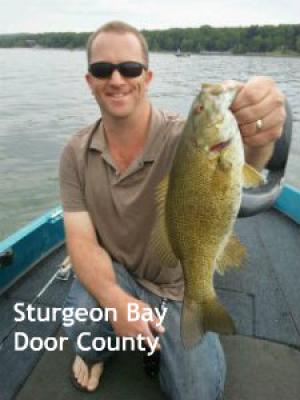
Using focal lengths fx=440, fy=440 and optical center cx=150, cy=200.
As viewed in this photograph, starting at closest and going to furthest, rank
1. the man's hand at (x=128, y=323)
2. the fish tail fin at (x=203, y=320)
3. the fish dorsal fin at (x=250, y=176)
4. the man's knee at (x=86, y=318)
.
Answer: the fish dorsal fin at (x=250, y=176) < the fish tail fin at (x=203, y=320) < the man's hand at (x=128, y=323) < the man's knee at (x=86, y=318)

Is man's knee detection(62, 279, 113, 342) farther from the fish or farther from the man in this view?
the fish

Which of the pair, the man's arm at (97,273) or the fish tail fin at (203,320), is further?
the man's arm at (97,273)

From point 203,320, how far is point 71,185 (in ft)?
3.69

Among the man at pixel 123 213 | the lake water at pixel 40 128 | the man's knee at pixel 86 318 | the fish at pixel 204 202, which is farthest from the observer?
the lake water at pixel 40 128

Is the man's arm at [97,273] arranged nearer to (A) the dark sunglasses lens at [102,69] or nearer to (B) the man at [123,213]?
(B) the man at [123,213]

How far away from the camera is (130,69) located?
243cm

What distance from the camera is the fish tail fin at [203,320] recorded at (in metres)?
2.17

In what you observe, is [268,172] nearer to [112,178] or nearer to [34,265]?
[112,178]

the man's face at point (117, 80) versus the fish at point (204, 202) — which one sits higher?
the man's face at point (117, 80)

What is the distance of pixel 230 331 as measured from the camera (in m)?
2.16

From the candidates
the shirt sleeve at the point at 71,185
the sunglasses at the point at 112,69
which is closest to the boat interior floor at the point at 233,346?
Answer: the shirt sleeve at the point at 71,185

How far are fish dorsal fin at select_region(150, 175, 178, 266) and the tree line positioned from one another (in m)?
73.5

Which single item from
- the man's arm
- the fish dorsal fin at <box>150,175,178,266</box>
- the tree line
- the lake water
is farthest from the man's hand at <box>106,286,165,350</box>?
the tree line

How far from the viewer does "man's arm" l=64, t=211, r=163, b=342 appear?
2385 mm
